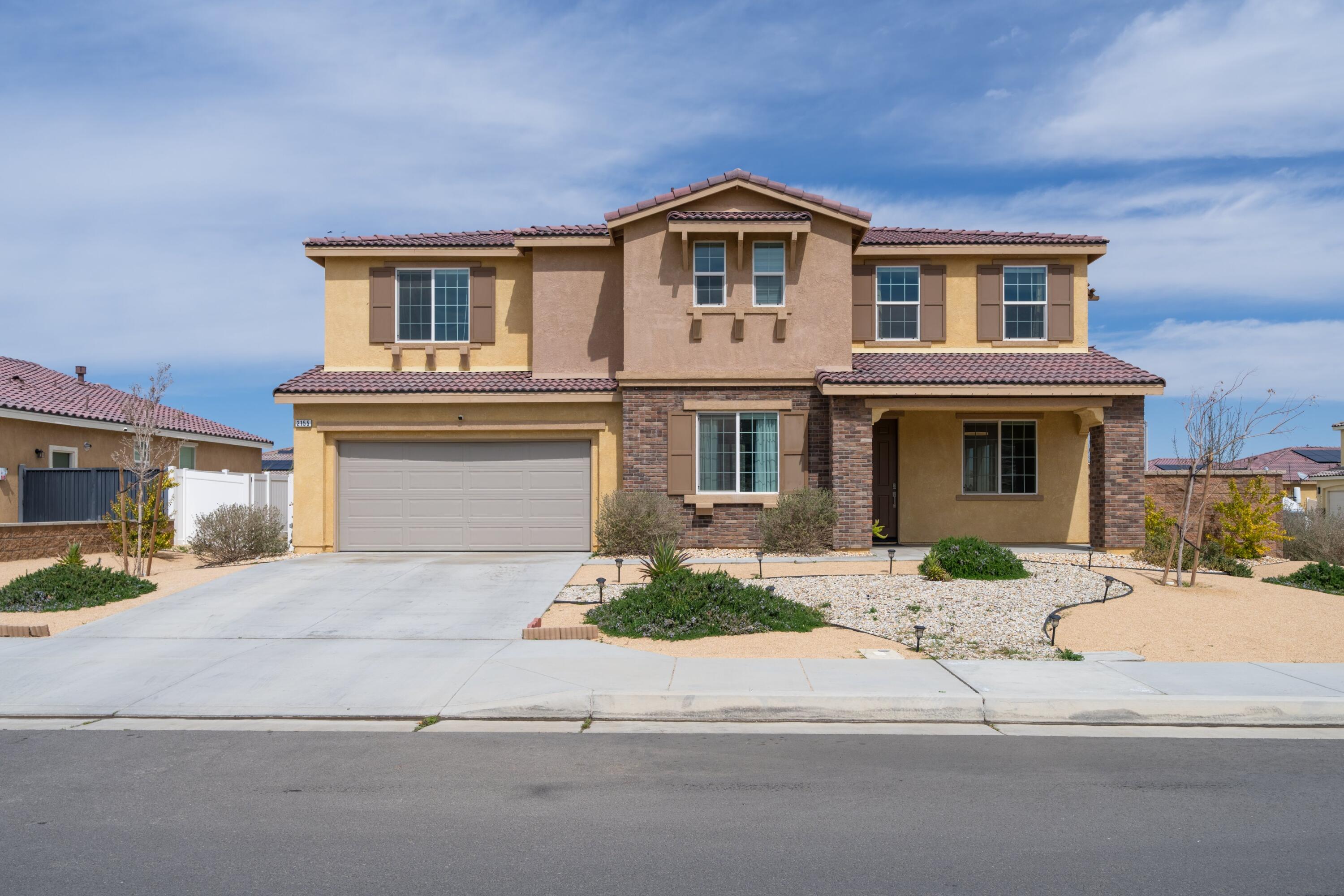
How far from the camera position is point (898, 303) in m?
19.4

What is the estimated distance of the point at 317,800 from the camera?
588cm

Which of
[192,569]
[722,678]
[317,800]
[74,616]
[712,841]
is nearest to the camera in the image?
[712,841]

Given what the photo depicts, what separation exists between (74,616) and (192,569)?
4403mm

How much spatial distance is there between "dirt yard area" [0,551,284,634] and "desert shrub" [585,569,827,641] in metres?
6.49

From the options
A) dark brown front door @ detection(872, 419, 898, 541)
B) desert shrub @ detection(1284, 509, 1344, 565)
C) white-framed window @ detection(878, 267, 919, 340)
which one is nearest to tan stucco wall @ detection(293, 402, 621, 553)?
dark brown front door @ detection(872, 419, 898, 541)

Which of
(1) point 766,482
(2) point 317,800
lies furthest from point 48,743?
(1) point 766,482

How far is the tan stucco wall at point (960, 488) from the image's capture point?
19.1m

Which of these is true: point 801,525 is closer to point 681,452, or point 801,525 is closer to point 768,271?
point 681,452

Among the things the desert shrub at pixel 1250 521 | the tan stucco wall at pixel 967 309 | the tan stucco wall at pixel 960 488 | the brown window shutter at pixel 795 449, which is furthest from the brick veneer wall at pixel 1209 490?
the brown window shutter at pixel 795 449

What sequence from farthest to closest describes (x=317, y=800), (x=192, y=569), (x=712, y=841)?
1. (x=192, y=569)
2. (x=317, y=800)
3. (x=712, y=841)

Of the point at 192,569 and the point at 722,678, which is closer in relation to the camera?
the point at 722,678

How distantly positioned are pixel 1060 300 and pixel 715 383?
7328mm

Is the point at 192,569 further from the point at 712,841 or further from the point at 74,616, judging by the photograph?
the point at 712,841

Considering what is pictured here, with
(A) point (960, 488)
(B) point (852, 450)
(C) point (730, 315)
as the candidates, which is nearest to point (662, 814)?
(B) point (852, 450)
